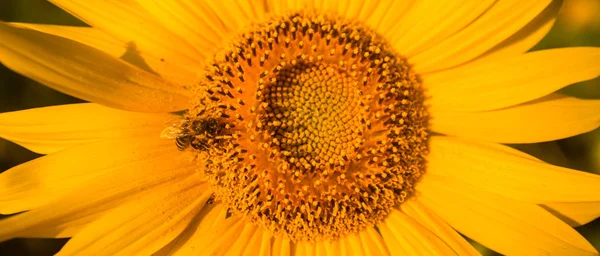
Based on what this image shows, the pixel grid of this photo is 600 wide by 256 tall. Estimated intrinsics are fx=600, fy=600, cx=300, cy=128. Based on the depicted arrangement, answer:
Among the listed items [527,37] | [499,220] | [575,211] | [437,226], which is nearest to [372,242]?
[437,226]

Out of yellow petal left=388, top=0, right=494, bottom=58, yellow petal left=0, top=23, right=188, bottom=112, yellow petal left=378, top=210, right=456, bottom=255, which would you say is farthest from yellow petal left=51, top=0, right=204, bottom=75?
yellow petal left=378, top=210, right=456, bottom=255

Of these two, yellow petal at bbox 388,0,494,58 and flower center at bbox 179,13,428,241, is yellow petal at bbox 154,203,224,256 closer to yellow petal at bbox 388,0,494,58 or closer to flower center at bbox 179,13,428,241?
flower center at bbox 179,13,428,241

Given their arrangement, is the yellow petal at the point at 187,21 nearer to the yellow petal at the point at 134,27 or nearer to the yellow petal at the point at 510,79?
the yellow petal at the point at 134,27

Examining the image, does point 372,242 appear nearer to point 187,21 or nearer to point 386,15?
point 386,15

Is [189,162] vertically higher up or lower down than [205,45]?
lower down

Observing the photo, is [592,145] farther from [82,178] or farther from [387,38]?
[82,178]

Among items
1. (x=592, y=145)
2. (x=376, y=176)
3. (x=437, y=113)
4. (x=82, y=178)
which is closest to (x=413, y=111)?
(x=437, y=113)
